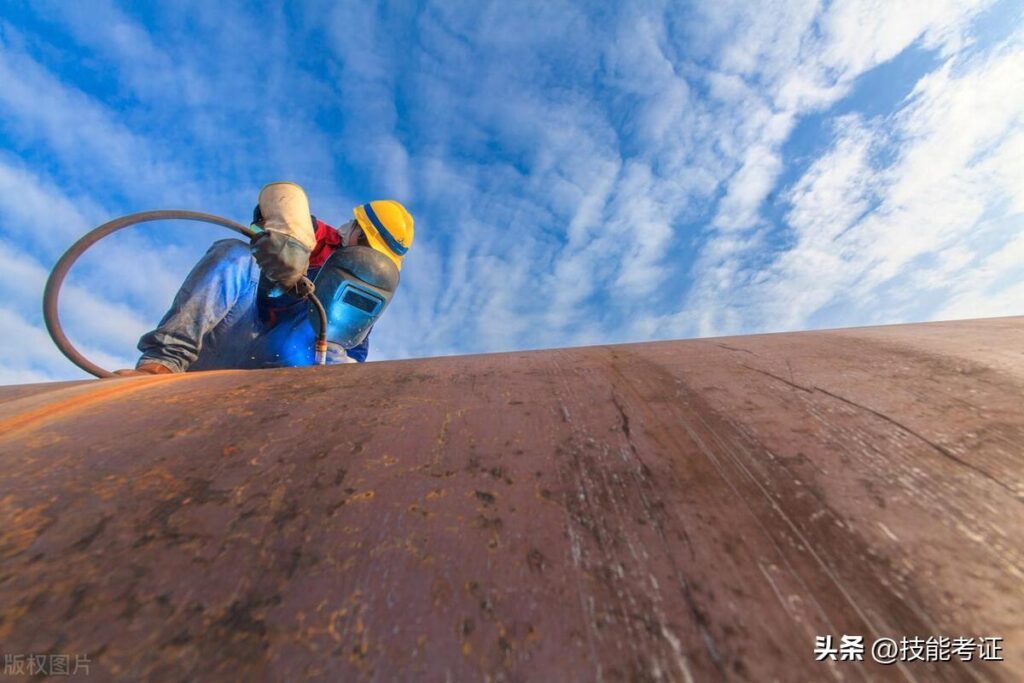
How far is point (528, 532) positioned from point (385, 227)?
3632 millimetres

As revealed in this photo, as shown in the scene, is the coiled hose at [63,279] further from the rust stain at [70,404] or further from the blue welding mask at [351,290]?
the blue welding mask at [351,290]

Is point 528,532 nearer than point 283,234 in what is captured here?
Yes

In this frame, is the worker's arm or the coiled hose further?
the worker's arm

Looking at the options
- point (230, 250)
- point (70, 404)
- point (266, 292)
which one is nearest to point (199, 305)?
point (230, 250)

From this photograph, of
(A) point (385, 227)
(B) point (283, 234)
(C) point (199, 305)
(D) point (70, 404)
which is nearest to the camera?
(D) point (70, 404)

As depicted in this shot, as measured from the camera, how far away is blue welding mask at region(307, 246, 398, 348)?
339 centimetres

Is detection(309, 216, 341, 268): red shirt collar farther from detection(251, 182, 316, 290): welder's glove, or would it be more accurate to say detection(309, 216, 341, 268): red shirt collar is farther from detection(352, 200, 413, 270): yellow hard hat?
detection(251, 182, 316, 290): welder's glove

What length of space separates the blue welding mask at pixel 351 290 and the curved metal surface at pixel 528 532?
2.47 metres

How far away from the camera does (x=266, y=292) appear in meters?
3.29

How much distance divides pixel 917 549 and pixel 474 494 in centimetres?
56

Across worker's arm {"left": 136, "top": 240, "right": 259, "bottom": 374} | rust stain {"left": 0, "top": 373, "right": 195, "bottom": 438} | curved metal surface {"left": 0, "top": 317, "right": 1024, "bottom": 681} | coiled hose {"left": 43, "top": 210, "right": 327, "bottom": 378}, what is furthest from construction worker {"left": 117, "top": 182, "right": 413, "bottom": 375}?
curved metal surface {"left": 0, "top": 317, "right": 1024, "bottom": 681}

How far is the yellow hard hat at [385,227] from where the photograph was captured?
379 centimetres

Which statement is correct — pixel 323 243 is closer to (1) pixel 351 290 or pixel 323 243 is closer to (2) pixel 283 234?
(1) pixel 351 290

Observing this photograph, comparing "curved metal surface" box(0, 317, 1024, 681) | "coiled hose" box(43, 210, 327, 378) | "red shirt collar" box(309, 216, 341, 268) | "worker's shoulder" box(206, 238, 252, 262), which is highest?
"red shirt collar" box(309, 216, 341, 268)
